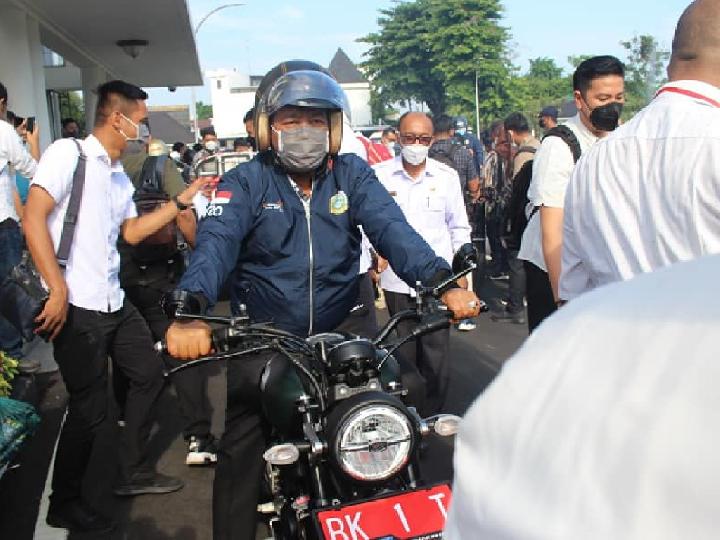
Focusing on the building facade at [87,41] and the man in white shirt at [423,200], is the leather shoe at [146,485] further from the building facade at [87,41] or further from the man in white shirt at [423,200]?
the building facade at [87,41]

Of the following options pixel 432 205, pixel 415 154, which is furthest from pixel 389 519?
pixel 415 154

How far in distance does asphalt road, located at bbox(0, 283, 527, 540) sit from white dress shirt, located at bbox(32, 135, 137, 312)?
1.08 m

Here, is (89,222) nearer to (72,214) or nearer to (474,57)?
(72,214)

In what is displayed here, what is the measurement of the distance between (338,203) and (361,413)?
1.16m

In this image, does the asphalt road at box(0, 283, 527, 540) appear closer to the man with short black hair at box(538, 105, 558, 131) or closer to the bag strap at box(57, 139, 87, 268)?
the bag strap at box(57, 139, 87, 268)

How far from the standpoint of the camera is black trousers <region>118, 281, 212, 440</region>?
4844mm

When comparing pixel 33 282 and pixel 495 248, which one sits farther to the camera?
pixel 495 248

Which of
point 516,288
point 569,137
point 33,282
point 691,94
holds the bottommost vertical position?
point 516,288

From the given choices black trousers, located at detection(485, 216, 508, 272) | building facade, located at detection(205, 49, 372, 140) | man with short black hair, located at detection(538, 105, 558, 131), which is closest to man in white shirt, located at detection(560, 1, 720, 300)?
building facade, located at detection(205, 49, 372, 140)

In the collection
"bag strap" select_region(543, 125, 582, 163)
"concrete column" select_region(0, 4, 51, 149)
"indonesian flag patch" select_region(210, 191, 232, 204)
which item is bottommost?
"indonesian flag patch" select_region(210, 191, 232, 204)

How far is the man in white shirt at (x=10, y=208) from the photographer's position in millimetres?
6166

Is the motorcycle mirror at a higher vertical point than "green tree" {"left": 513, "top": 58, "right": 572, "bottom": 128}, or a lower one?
lower

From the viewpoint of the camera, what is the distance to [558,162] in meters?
3.61

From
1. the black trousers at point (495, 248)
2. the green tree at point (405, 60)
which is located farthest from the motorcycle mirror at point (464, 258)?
the green tree at point (405, 60)
